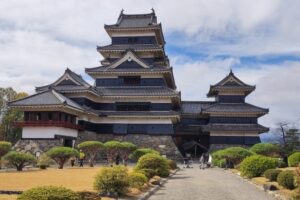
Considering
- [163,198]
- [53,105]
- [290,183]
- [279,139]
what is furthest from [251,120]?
[163,198]

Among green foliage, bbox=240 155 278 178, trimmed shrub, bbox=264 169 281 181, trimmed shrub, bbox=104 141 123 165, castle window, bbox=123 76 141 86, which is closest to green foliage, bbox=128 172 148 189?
trimmed shrub, bbox=264 169 281 181

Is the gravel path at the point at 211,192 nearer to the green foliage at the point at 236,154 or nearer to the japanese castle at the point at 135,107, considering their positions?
the green foliage at the point at 236,154

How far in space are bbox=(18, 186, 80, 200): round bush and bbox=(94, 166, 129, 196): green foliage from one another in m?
6.64

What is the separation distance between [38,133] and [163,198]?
94.8ft

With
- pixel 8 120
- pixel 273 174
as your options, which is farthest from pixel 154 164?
pixel 8 120

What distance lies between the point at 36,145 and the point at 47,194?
34188mm

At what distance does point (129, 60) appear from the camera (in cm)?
5300

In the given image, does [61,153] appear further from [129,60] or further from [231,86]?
[231,86]

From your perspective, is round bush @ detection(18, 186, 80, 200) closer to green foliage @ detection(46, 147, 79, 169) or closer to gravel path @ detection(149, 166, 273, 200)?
gravel path @ detection(149, 166, 273, 200)

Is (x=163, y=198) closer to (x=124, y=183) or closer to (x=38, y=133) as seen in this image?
(x=124, y=183)

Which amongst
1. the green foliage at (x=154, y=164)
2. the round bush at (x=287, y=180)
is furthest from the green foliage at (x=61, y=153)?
the round bush at (x=287, y=180)

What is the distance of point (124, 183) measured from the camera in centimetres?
1794

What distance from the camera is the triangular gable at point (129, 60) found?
52688 millimetres

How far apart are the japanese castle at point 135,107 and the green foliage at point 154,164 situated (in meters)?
17.9
